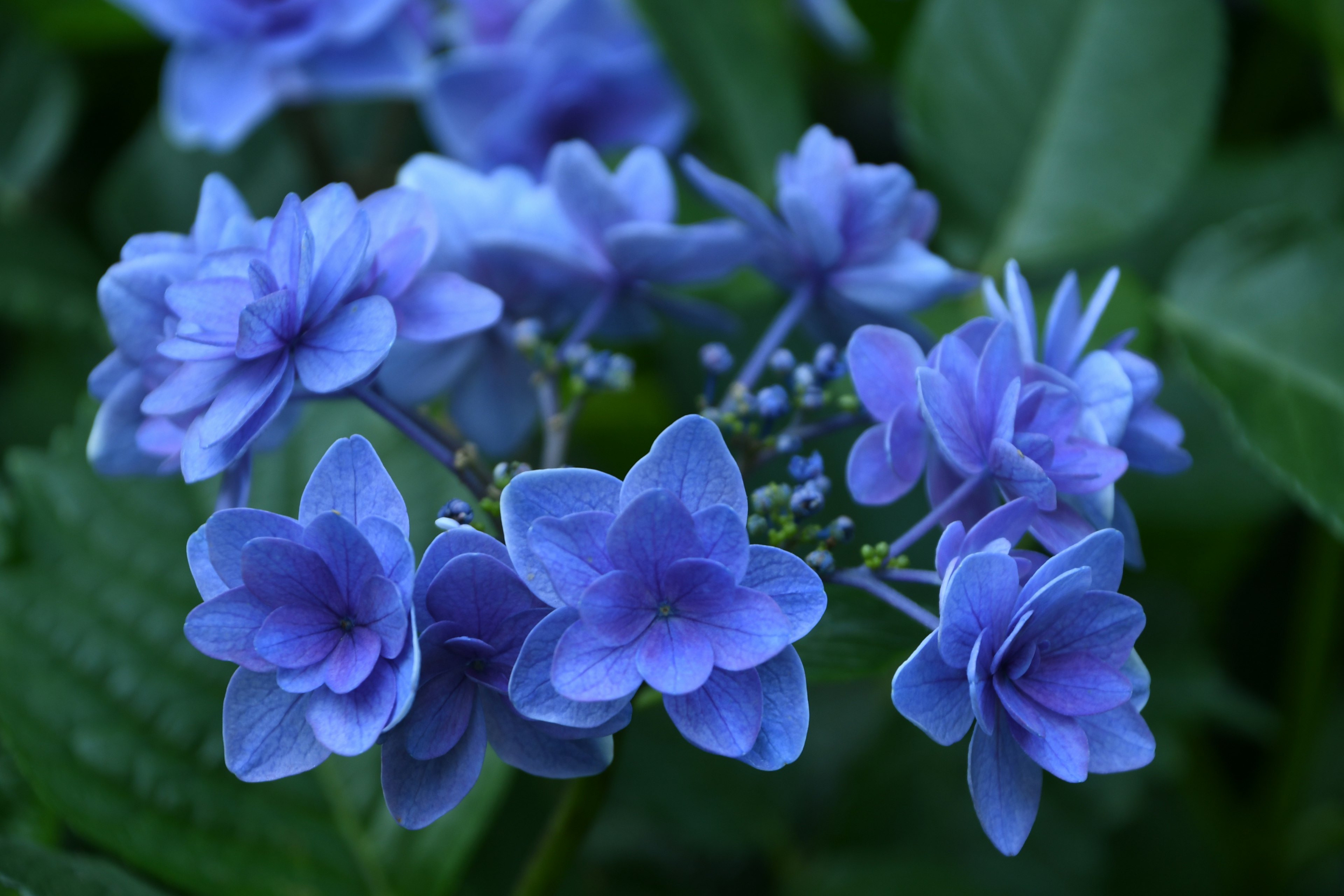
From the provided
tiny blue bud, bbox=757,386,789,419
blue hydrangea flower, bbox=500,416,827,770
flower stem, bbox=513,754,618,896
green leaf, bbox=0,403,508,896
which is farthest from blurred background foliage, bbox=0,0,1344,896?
blue hydrangea flower, bbox=500,416,827,770

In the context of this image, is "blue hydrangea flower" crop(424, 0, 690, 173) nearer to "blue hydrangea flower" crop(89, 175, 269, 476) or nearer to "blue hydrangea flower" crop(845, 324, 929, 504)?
"blue hydrangea flower" crop(89, 175, 269, 476)

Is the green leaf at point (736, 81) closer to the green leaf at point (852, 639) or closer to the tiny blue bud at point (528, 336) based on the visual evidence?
the tiny blue bud at point (528, 336)

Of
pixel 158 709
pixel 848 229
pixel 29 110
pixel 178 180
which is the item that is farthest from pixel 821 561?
pixel 29 110

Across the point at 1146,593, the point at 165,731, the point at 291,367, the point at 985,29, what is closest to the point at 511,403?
the point at 291,367

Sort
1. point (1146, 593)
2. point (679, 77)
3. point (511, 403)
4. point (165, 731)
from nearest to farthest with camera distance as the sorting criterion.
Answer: point (511, 403) < point (165, 731) < point (679, 77) < point (1146, 593)

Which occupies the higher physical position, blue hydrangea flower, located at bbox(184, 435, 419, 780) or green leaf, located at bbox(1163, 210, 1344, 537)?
blue hydrangea flower, located at bbox(184, 435, 419, 780)

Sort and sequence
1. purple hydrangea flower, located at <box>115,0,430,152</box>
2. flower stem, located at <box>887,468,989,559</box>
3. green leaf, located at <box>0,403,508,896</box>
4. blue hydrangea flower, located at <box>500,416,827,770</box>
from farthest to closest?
purple hydrangea flower, located at <box>115,0,430,152</box> → green leaf, located at <box>0,403,508,896</box> → flower stem, located at <box>887,468,989,559</box> → blue hydrangea flower, located at <box>500,416,827,770</box>

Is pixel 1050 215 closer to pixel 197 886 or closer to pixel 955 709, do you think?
pixel 955 709
